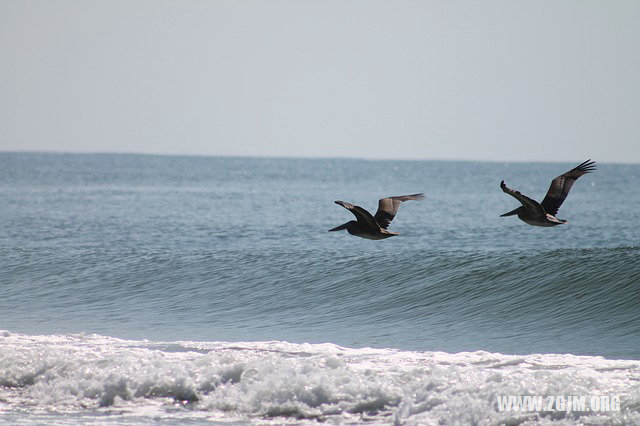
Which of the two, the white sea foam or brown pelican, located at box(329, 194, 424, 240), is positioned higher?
brown pelican, located at box(329, 194, 424, 240)

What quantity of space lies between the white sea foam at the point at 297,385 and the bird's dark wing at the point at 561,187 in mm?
2004

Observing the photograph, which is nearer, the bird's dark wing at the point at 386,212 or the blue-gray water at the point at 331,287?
the bird's dark wing at the point at 386,212

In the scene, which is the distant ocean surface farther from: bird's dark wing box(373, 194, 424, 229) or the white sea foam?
bird's dark wing box(373, 194, 424, 229)

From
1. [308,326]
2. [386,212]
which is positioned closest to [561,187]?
[386,212]

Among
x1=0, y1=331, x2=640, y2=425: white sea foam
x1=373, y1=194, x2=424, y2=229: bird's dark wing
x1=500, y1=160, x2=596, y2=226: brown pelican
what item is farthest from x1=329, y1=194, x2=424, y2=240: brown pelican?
x1=0, y1=331, x2=640, y2=425: white sea foam

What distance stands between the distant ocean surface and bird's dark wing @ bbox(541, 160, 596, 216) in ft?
6.58

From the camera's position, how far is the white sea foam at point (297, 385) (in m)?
10.5

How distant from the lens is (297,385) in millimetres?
11164

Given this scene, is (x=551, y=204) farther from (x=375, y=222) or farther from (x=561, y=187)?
(x=375, y=222)

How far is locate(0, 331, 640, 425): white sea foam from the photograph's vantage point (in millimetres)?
10492

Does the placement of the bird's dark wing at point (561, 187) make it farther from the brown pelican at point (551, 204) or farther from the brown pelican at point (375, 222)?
the brown pelican at point (375, 222)

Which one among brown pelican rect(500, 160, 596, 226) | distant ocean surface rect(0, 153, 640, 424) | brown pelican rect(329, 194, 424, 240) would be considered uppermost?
brown pelican rect(500, 160, 596, 226)

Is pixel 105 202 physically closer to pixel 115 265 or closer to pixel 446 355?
pixel 115 265

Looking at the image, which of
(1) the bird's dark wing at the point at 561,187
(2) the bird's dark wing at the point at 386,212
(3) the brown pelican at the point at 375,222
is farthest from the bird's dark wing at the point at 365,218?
(1) the bird's dark wing at the point at 561,187
